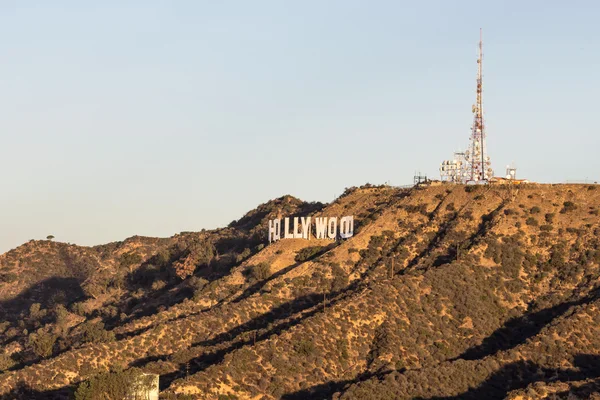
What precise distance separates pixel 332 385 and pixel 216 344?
14568mm

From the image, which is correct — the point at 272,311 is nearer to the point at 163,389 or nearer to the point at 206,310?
the point at 206,310

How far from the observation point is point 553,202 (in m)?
130

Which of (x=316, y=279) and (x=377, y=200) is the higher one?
(x=377, y=200)

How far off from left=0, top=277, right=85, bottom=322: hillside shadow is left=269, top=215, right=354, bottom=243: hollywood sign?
32.3 metres

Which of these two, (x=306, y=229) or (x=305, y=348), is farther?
(x=306, y=229)

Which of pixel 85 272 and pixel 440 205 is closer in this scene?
pixel 440 205

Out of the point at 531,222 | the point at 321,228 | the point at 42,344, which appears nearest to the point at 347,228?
the point at 321,228

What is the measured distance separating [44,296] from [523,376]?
273ft

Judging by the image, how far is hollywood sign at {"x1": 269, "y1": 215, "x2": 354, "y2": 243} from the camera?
5325 inches

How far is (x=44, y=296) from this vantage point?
165000 millimetres

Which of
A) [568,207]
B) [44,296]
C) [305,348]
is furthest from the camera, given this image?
[44,296]

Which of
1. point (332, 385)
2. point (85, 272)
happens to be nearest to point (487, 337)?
point (332, 385)

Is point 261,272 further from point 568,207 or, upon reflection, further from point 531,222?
point 568,207

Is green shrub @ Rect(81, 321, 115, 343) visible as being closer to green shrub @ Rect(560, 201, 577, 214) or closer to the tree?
the tree
